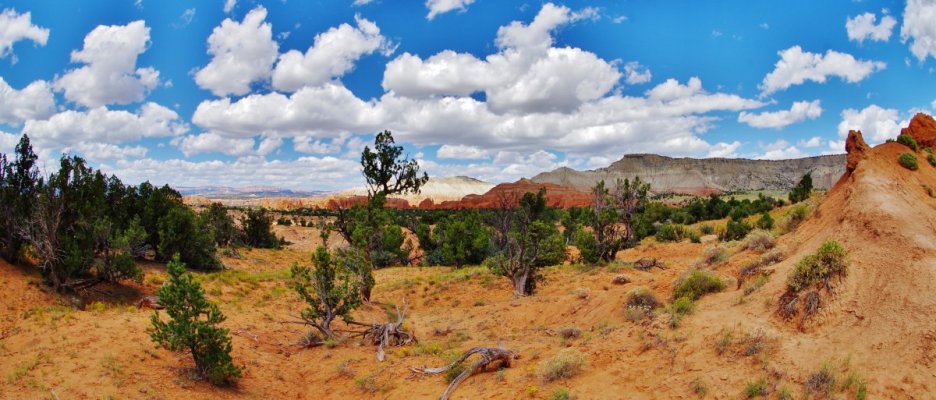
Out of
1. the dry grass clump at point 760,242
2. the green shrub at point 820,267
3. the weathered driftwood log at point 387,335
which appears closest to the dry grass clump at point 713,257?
the dry grass clump at point 760,242

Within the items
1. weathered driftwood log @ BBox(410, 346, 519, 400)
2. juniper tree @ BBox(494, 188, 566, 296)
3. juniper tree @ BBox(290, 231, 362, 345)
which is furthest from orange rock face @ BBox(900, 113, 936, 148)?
juniper tree @ BBox(290, 231, 362, 345)

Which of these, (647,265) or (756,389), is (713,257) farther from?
(756,389)

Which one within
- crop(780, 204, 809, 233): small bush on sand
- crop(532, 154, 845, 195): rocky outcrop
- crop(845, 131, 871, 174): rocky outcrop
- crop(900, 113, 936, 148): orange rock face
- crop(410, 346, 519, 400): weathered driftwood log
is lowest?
crop(410, 346, 519, 400): weathered driftwood log

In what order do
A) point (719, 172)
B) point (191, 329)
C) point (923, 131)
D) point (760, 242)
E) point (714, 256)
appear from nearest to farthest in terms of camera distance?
point (191, 329), point (760, 242), point (714, 256), point (923, 131), point (719, 172)

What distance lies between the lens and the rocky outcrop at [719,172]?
138000mm

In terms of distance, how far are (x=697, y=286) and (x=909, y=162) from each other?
8.12m

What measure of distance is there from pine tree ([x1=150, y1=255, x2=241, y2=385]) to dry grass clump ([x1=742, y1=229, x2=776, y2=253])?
14897 millimetres

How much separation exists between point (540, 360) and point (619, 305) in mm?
3909

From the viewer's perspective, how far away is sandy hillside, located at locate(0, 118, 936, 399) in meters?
8.16

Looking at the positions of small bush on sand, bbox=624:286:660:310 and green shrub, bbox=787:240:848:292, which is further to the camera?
small bush on sand, bbox=624:286:660:310

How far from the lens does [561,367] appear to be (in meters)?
9.70

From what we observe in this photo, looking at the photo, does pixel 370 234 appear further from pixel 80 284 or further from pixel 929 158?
pixel 929 158

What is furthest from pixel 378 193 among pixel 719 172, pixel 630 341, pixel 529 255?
pixel 719 172

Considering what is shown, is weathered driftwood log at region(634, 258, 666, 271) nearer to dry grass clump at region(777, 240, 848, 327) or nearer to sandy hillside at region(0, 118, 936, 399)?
sandy hillside at region(0, 118, 936, 399)
